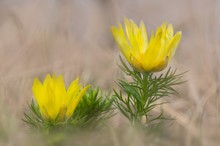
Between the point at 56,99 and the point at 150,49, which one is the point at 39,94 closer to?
the point at 56,99

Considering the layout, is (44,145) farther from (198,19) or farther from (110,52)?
(198,19)

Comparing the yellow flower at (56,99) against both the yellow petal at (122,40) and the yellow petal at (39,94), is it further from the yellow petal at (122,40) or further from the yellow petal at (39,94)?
the yellow petal at (122,40)

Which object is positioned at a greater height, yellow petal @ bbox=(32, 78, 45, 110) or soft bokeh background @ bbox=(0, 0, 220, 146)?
soft bokeh background @ bbox=(0, 0, 220, 146)

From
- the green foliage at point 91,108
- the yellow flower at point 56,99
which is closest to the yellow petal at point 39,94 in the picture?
the yellow flower at point 56,99

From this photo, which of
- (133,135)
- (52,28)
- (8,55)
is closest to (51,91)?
(133,135)

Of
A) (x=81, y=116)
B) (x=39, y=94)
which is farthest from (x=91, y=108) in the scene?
(x=39, y=94)

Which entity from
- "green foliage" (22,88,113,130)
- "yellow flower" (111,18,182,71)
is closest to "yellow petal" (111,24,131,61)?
"yellow flower" (111,18,182,71)

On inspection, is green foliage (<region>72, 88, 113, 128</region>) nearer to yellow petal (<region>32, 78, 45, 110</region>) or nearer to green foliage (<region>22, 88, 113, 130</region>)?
green foliage (<region>22, 88, 113, 130</region>)
